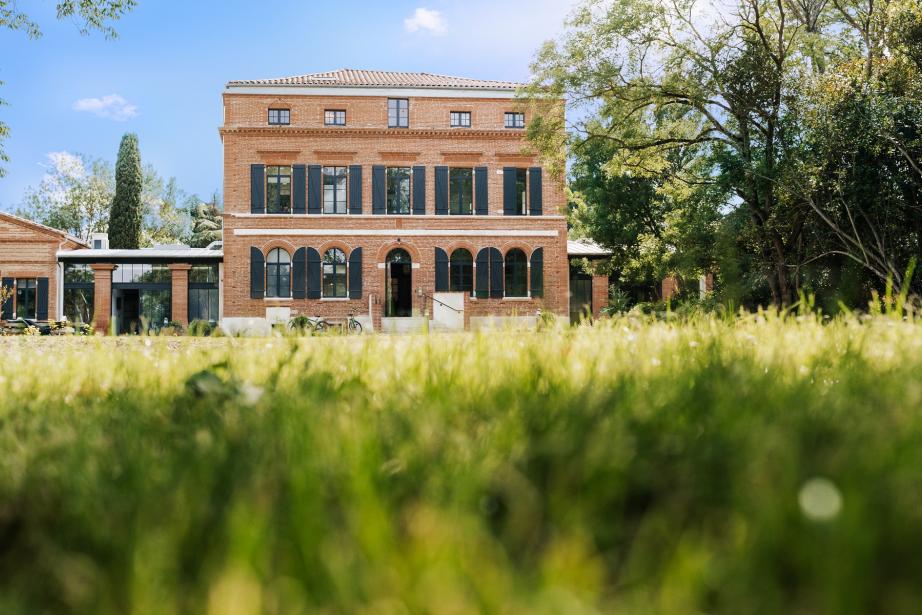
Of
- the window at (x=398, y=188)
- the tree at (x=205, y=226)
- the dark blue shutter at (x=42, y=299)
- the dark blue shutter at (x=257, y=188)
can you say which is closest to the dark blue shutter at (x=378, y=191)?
the window at (x=398, y=188)

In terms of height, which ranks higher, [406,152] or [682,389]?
[406,152]

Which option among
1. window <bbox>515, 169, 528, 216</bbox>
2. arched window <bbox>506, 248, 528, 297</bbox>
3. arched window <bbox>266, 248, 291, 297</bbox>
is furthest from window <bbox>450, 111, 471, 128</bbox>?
arched window <bbox>266, 248, 291, 297</bbox>

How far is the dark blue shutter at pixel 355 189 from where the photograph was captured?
85.4ft

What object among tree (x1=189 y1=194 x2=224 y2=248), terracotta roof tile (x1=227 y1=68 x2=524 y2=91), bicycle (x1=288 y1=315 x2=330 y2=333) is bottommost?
bicycle (x1=288 y1=315 x2=330 y2=333)

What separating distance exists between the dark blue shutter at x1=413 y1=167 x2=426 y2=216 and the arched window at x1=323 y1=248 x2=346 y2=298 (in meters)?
3.59

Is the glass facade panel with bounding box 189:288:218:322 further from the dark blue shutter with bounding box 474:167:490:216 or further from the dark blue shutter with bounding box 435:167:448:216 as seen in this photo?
the dark blue shutter with bounding box 474:167:490:216

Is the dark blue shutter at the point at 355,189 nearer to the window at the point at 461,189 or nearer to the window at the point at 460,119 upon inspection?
the window at the point at 461,189

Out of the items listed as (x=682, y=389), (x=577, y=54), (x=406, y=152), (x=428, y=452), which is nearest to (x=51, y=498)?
(x=428, y=452)

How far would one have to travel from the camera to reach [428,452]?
3.95ft

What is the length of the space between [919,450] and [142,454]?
4.91ft

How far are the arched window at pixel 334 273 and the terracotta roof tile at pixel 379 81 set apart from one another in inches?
275

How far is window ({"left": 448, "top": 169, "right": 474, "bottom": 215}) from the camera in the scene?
87.0ft

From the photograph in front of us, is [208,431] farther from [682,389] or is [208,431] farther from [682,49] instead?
[682,49]

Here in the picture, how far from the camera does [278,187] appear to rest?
26078 mm
